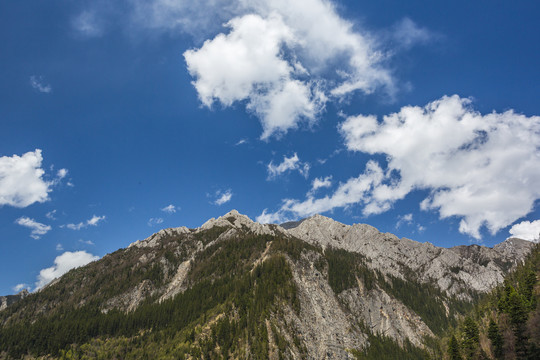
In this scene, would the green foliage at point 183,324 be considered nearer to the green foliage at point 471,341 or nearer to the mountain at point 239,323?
the mountain at point 239,323

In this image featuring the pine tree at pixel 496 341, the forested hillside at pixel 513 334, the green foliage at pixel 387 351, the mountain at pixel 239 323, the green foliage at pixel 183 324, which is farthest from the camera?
the green foliage at pixel 387 351

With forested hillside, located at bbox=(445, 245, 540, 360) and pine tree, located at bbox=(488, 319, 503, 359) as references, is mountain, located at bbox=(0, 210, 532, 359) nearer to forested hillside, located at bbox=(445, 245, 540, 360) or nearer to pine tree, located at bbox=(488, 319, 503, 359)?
forested hillside, located at bbox=(445, 245, 540, 360)

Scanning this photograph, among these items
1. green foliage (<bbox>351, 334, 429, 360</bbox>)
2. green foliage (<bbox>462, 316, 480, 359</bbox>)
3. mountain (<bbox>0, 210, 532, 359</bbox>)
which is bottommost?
green foliage (<bbox>351, 334, 429, 360</bbox>)

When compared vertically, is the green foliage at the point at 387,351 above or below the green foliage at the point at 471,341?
below

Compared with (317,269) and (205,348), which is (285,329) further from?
(317,269)

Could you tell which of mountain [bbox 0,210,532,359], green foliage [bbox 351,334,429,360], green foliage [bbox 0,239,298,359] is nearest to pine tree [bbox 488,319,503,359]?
green foliage [bbox 351,334,429,360]

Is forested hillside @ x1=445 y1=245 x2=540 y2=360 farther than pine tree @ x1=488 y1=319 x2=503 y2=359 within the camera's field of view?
No

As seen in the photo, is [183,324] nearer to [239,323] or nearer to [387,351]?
[239,323]

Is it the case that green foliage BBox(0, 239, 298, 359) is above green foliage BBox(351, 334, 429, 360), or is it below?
above

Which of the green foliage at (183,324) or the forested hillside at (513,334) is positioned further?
the green foliage at (183,324)

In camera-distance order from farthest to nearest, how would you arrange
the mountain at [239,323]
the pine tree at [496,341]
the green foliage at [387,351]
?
the green foliage at [387,351]
the mountain at [239,323]
the pine tree at [496,341]

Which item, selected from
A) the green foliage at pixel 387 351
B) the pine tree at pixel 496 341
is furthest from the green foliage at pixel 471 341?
the green foliage at pixel 387 351

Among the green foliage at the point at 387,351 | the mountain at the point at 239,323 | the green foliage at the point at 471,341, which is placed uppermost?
the mountain at the point at 239,323

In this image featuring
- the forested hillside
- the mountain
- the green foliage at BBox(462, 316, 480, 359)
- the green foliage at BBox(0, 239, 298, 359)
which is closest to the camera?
the forested hillside
